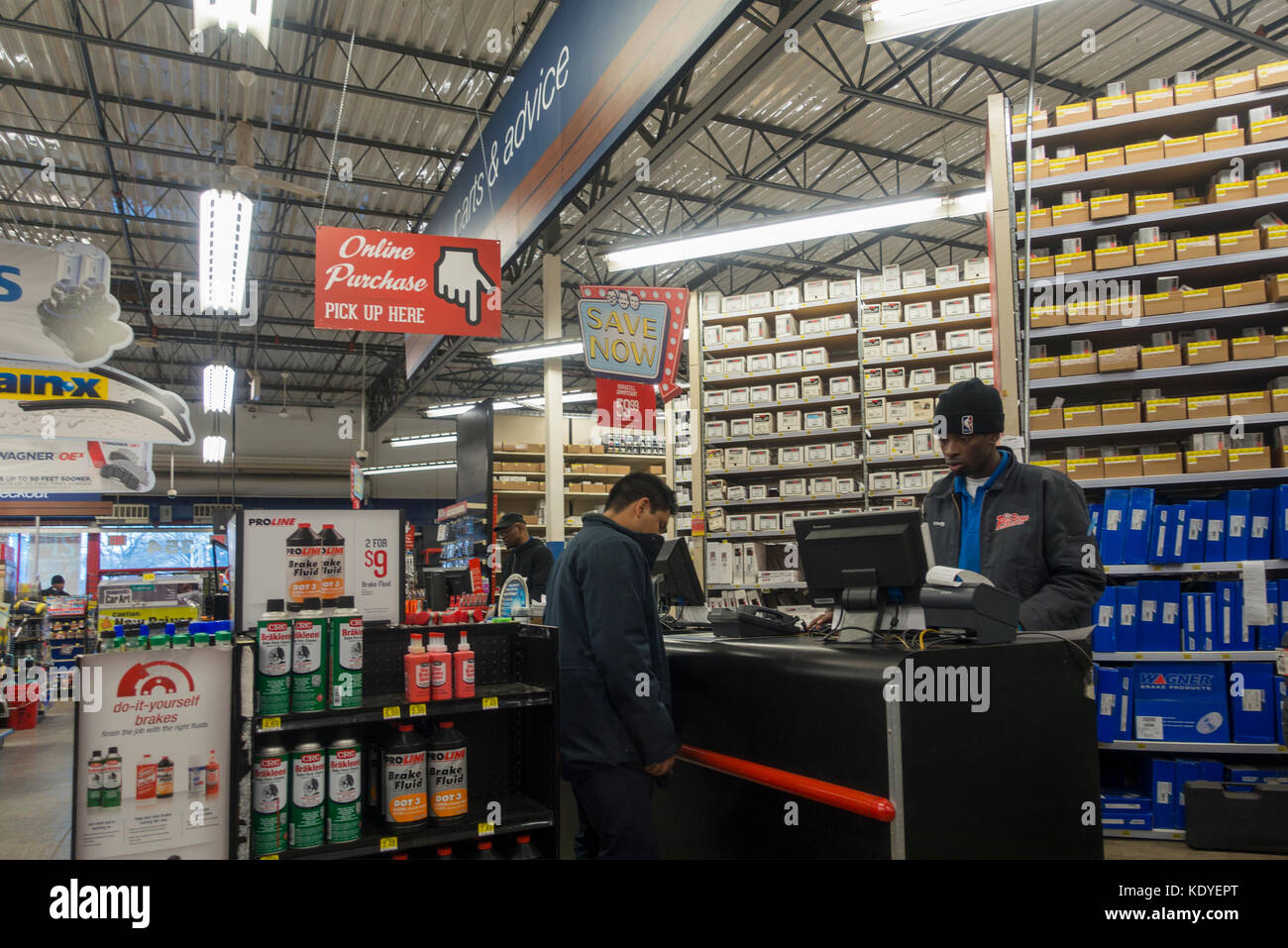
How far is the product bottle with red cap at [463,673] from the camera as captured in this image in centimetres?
324

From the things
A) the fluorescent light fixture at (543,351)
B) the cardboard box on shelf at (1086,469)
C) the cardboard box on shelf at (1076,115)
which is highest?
the cardboard box on shelf at (1076,115)

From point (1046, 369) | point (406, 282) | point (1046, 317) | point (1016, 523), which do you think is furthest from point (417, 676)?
point (1046, 317)

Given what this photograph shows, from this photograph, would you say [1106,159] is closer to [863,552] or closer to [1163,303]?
[1163,303]

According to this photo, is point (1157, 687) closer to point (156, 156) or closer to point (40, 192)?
point (156, 156)

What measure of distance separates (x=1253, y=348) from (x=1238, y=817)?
2.46 meters

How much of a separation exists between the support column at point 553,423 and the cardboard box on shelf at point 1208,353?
7.13 m

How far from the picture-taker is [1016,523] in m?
3.15

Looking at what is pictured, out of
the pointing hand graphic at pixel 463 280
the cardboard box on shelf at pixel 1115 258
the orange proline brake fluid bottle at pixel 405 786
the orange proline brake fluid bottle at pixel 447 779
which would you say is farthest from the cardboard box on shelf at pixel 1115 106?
the orange proline brake fluid bottle at pixel 405 786

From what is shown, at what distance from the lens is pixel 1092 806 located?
8.23 feet

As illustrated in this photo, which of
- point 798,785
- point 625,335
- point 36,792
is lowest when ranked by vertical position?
point 36,792

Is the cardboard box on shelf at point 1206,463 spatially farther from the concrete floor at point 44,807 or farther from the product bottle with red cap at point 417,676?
the product bottle with red cap at point 417,676
